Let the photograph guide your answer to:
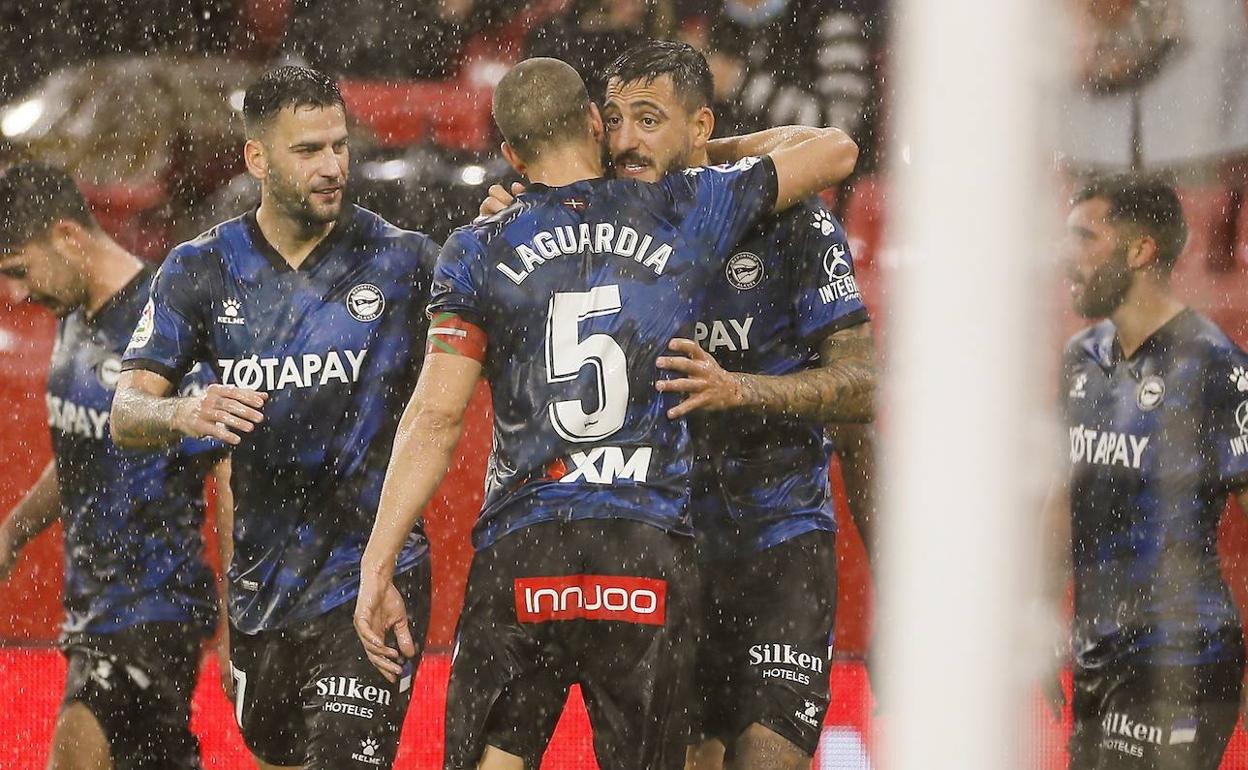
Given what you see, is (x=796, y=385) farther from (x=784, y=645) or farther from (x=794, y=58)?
(x=794, y=58)

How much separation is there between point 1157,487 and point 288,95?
3.10 feet

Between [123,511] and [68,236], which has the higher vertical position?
[68,236]

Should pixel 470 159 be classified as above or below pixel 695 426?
above

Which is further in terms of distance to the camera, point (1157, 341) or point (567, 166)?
point (1157, 341)

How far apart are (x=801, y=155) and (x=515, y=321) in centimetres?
29

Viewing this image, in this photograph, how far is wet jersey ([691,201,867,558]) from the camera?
1.27m

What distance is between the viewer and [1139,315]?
1.50m

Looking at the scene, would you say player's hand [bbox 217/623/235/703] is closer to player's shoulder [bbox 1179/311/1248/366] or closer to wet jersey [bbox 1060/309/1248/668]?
wet jersey [bbox 1060/309/1248/668]

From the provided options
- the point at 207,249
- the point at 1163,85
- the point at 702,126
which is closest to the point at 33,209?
the point at 207,249

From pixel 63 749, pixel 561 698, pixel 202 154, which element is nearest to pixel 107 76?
pixel 202 154

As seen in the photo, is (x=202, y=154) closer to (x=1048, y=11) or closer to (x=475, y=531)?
(x=475, y=531)

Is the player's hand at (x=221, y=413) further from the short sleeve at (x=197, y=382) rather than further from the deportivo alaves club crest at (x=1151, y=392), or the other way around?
the deportivo alaves club crest at (x=1151, y=392)

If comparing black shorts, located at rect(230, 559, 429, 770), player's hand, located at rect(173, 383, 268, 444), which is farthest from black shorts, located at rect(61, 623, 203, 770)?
player's hand, located at rect(173, 383, 268, 444)

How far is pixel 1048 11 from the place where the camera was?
0.52m
